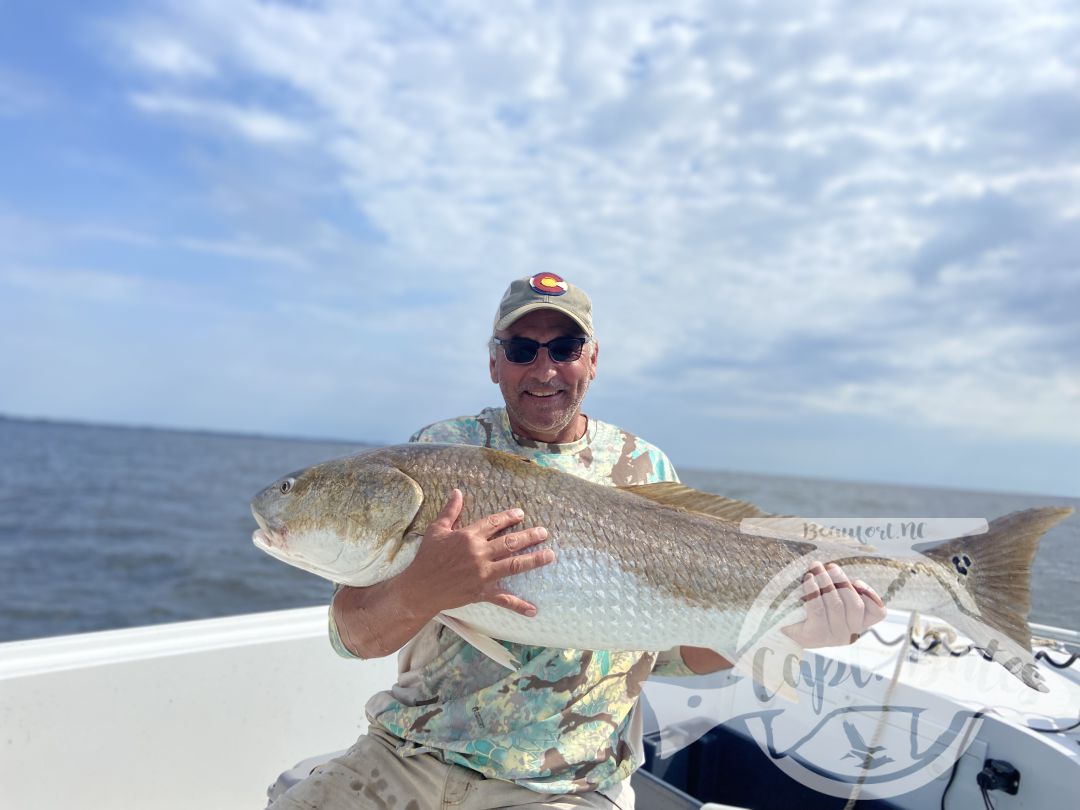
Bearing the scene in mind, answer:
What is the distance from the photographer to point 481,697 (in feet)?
8.75

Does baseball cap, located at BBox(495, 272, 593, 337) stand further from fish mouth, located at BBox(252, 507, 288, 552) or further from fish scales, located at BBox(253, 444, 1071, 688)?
fish mouth, located at BBox(252, 507, 288, 552)

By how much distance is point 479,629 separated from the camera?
258 cm

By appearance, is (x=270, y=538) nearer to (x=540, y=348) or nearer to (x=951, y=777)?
(x=540, y=348)

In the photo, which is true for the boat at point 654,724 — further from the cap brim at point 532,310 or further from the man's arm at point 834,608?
the cap brim at point 532,310

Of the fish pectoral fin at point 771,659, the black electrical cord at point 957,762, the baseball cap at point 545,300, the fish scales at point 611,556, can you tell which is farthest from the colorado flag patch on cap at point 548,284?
the black electrical cord at point 957,762

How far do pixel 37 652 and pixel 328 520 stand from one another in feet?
7.15

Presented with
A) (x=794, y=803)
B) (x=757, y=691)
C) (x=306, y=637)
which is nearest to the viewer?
(x=794, y=803)

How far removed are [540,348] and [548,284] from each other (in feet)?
0.97

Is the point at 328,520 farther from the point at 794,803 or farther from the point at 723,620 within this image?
the point at 794,803

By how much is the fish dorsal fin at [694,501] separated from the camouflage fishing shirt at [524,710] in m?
0.64

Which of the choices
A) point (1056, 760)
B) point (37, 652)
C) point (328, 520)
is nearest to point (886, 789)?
point (1056, 760)

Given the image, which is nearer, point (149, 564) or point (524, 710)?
point (524, 710)

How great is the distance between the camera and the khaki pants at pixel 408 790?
2609mm

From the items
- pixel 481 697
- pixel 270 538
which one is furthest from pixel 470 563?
pixel 270 538
